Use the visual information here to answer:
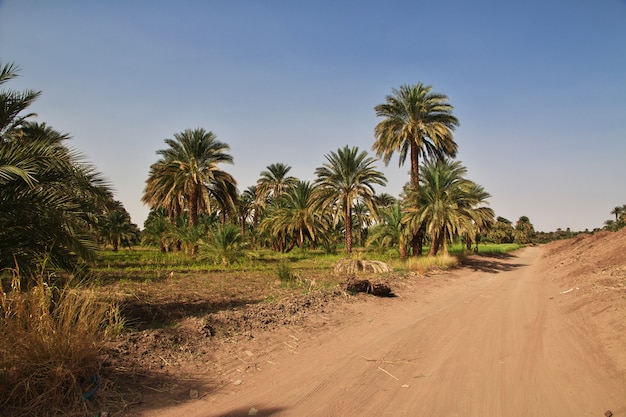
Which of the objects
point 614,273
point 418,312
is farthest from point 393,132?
point 418,312

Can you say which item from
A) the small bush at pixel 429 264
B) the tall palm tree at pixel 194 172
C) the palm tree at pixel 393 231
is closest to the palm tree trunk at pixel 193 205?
the tall palm tree at pixel 194 172

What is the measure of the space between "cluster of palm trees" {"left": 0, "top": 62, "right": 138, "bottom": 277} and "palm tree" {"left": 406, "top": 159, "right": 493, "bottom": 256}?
1845 centimetres

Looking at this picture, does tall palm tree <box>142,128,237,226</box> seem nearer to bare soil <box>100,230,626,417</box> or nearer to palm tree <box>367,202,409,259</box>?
palm tree <box>367,202,409,259</box>

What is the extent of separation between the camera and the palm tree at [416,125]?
25.8m

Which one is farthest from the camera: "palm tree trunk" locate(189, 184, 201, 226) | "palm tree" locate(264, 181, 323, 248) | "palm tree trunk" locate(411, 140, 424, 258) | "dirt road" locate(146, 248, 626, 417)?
"palm tree" locate(264, 181, 323, 248)

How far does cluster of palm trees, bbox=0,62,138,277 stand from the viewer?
617 centimetres

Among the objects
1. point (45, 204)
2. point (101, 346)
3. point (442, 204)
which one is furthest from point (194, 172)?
point (101, 346)

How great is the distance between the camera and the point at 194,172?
28703mm

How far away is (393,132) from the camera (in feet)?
88.9

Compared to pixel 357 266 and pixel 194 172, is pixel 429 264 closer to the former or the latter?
pixel 357 266

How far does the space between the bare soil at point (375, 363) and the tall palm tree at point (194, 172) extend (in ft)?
72.7

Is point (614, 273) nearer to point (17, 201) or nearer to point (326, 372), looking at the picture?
point (326, 372)

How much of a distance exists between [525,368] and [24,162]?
8126 mm

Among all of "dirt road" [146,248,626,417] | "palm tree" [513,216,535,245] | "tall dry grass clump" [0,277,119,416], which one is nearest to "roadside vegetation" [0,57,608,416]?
"tall dry grass clump" [0,277,119,416]
